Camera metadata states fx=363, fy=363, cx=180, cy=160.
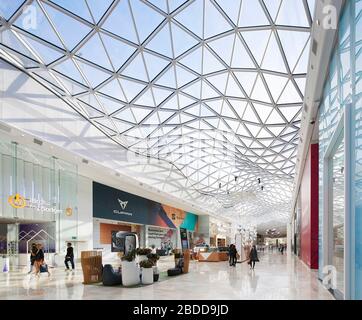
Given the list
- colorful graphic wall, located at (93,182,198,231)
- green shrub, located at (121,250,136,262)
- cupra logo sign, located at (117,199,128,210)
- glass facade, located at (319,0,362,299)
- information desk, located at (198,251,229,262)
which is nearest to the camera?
glass facade, located at (319,0,362,299)

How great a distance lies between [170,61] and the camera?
23.2 meters

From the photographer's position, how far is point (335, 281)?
12.5 meters

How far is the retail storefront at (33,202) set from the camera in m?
23.4

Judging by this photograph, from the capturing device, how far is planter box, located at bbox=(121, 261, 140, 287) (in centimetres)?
1606

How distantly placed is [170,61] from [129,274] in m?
13.5

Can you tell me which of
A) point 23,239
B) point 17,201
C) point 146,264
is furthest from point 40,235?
point 146,264

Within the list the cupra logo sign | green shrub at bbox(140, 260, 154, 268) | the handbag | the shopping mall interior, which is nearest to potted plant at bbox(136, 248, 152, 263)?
the shopping mall interior

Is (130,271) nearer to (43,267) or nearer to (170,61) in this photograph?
(43,267)

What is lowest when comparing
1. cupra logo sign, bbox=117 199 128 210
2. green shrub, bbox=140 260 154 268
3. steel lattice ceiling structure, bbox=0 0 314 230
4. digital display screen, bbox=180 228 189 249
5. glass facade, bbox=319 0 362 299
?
digital display screen, bbox=180 228 189 249

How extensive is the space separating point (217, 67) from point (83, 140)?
12123mm

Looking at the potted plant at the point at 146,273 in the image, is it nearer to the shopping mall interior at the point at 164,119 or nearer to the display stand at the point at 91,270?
the shopping mall interior at the point at 164,119

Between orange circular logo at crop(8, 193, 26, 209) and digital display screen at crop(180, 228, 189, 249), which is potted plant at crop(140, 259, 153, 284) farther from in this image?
digital display screen at crop(180, 228, 189, 249)

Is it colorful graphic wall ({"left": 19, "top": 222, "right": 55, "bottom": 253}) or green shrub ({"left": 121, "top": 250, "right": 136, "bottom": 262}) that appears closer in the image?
green shrub ({"left": 121, "top": 250, "right": 136, "bottom": 262})
